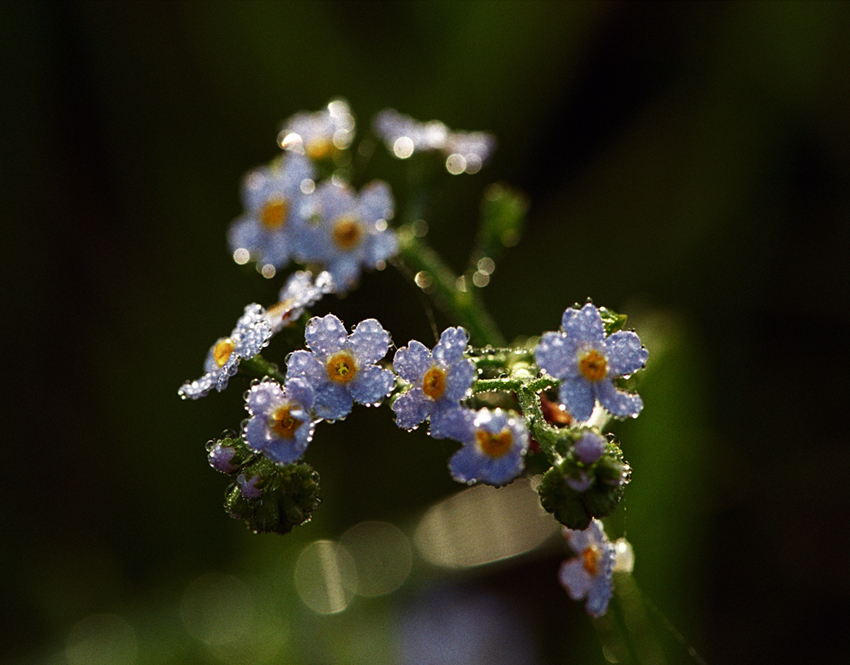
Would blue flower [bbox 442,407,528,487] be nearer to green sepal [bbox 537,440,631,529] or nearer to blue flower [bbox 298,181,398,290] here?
green sepal [bbox 537,440,631,529]

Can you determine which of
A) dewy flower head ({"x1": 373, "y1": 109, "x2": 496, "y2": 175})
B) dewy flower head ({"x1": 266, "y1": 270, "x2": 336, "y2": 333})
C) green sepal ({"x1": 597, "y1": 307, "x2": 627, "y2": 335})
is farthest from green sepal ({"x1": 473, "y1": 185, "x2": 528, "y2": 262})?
green sepal ({"x1": 597, "y1": 307, "x2": 627, "y2": 335})

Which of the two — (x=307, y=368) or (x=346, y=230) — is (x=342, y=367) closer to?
(x=307, y=368)

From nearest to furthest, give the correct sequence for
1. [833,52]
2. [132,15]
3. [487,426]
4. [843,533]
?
[487,426], [843,533], [833,52], [132,15]

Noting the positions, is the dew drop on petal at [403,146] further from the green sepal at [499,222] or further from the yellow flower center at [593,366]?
the yellow flower center at [593,366]

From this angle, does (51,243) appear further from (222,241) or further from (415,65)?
(415,65)

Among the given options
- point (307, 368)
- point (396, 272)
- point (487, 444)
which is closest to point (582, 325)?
point (487, 444)

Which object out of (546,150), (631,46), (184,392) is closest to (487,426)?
(184,392)

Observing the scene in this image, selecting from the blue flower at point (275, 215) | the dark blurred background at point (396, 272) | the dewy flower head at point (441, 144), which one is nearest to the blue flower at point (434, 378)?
the blue flower at point (275, 215)
